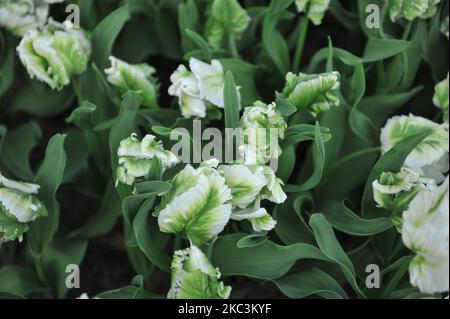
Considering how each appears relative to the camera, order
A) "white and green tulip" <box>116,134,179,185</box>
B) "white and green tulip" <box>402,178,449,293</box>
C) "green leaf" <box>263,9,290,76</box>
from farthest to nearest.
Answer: "green leaf" <box>263,9,290,76</box>
"white and green tulip" <box>116,134,179,185</box>
"white and green tulip" <box>402,178,449,293</box>

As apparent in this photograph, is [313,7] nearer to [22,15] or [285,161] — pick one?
[285,161]

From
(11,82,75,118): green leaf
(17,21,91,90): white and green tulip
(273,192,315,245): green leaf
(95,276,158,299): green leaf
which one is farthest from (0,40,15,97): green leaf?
(273,192,315,245): green leaf

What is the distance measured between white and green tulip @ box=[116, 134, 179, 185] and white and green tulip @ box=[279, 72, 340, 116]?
194mm

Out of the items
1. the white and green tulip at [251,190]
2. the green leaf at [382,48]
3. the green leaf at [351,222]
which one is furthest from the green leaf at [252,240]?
the green leaf at [382,48]

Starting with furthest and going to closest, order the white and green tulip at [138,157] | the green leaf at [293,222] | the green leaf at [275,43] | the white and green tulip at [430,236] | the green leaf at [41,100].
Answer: the green leaf at [41,100]
the green leaf at [275,43]
the green leaf at [293,222]
the white and green tulip at [138,157]
the white and green tulip at [430,236]

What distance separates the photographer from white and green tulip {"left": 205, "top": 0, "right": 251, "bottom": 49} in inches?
40.1

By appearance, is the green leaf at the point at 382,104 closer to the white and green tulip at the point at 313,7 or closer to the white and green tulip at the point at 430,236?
the white and green tulip at the point at 313,7

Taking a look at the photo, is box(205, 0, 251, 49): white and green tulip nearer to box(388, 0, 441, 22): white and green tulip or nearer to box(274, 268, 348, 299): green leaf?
box(388, 0, 441, 22): white and green tulip

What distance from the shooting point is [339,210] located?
96cm

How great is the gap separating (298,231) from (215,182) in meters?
0.21

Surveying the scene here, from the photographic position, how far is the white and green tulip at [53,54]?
3.16 ft

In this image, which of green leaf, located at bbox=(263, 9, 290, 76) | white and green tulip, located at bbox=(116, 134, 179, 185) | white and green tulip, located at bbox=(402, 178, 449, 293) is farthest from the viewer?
green leaf, located at bbox=(263, 9, 290, 76)

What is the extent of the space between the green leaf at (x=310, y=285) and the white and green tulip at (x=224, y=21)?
1.25ft

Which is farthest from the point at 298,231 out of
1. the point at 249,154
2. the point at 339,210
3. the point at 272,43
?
the point at 272,43
